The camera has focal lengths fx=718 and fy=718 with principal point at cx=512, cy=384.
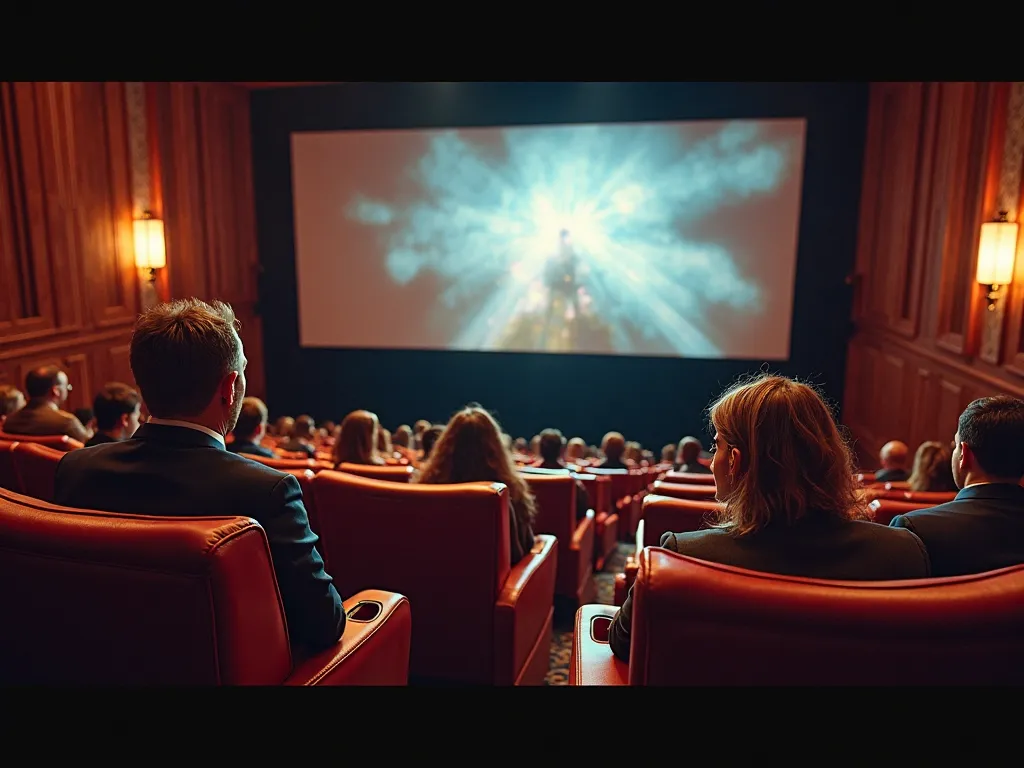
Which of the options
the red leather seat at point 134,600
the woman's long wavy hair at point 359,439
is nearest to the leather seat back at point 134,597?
the red leather seat at point 134,600

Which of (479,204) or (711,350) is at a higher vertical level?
(479,204)

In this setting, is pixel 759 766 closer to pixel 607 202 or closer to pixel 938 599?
pixel 938 599

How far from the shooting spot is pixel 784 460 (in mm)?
1310

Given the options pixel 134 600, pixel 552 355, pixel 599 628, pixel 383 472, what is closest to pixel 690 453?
pixel 383 472

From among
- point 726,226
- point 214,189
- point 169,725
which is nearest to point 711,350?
point 726,226

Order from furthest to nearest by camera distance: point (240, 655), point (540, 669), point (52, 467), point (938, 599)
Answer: point (540, 669), point (52, 467), point (240, 655), point (938, 599)

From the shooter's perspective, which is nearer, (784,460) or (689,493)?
(784,460)

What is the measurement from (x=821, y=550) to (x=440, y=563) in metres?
1.16

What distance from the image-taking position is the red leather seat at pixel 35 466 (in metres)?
2.33

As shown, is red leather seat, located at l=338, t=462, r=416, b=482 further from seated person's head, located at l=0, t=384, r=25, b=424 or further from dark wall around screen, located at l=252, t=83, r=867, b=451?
dark wall around screen, located at l=252, t=83, r=867, b=451

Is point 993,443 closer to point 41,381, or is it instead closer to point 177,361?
point 177,361

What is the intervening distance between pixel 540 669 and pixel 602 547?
1.55 metres

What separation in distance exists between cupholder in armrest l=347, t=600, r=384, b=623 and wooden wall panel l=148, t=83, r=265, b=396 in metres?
5.94
